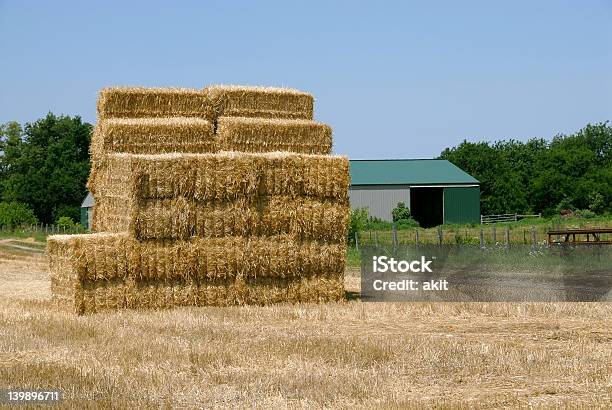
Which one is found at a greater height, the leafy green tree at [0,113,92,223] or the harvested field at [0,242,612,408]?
the leafy green tree at [0,113,92,223]

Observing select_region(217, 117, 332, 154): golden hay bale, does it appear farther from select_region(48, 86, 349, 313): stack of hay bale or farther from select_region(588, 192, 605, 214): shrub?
select_region(588, 192, 605, 214): shrub

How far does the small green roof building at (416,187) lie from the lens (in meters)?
63.4

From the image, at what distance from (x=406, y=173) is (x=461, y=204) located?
168 inches

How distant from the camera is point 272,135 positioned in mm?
21641

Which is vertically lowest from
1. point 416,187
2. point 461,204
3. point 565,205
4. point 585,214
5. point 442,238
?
point 442,238

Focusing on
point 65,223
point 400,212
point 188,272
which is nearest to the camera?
point 188,272

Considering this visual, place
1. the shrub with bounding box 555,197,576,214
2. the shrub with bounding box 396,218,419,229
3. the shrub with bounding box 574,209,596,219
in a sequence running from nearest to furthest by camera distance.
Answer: the shrub with bounding box 396,218,419,229 < the shrub with bounding box 574,209,596,219 < the shrub with bounding box 555,197,576,214

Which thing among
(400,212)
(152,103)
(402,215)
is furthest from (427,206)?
(152,103)

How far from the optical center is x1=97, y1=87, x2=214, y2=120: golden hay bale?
2130 cm

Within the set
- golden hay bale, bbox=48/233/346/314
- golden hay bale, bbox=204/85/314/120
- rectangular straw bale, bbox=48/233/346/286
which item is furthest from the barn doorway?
rectangular straw bale, bbox=48/233/346/286

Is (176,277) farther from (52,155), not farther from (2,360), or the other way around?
(52,155)

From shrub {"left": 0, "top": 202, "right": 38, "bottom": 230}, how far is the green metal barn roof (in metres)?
27.4

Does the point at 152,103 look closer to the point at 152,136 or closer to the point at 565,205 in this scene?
the point at 152,136

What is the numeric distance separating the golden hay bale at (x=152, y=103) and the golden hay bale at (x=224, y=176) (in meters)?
2.21
